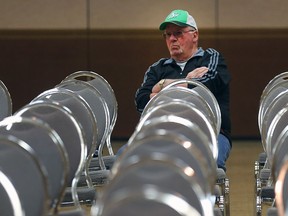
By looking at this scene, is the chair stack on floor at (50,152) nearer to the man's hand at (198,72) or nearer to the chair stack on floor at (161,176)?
the chair stack on floor at (161,176)

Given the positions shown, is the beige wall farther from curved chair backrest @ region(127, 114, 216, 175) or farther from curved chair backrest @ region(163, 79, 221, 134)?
curved chair backrest @ region(127, 114, 216, 175)

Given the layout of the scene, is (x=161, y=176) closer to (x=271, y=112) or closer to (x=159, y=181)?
(x=159, y=181)

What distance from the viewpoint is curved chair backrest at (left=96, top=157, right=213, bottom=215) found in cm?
409

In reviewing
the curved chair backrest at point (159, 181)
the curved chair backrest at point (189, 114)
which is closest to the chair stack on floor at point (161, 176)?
the curved chair backrest at point (159, 181)

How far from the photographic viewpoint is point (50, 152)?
5.82 meters

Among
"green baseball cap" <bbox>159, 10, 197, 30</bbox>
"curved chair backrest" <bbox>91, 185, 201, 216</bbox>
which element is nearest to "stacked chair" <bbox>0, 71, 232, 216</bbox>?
"curved chair backrest" <bbox>91, 185, 201, 216</bbox>

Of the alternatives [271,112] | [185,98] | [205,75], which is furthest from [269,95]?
[185,98]

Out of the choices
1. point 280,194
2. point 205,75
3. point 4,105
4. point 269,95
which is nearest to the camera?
point 280,194

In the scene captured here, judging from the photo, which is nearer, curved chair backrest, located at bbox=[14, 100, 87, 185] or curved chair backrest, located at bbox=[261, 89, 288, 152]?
curved chair backrest, located at bbox=[14, 100, 87, 185]

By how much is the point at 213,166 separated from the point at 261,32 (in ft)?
28.3

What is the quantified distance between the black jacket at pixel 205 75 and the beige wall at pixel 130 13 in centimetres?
513

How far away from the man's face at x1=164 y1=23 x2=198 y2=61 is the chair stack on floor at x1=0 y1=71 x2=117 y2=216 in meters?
0.78

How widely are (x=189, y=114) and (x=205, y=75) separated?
6.88 feet

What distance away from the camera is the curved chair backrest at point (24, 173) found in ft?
16.5
